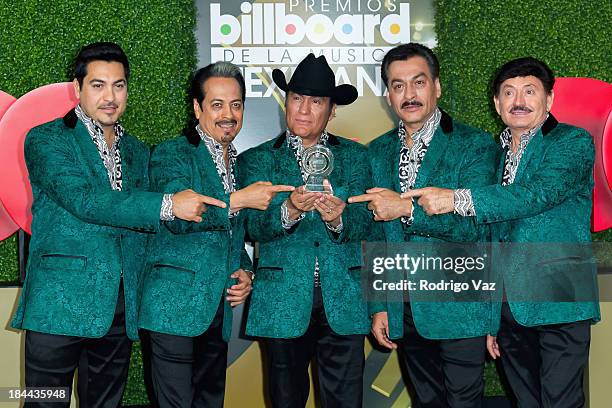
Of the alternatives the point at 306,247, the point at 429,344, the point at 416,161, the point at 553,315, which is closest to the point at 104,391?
the point at 306,247

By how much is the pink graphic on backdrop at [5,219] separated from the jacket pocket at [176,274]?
1837 millimetres

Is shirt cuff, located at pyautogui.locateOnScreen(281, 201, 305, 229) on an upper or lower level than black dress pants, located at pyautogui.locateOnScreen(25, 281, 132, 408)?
upper

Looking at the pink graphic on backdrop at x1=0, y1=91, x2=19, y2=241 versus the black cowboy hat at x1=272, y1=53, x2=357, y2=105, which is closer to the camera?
the black cowboy hat at x1=272, y1=53, x2=357, y2=105

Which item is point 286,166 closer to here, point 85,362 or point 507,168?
point 507,168

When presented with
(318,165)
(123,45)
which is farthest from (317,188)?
(123,45)

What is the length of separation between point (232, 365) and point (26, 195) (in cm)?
172

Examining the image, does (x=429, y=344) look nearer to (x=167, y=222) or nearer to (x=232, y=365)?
(x=167, y=222)

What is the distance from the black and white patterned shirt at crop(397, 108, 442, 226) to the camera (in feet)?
11.7

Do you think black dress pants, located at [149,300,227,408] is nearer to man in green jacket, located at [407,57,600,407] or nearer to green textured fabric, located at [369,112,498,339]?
green textured fabric, located at [369,112,498,339]

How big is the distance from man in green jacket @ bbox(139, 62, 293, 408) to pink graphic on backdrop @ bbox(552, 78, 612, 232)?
2.34 m

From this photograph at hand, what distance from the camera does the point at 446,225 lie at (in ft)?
11.3

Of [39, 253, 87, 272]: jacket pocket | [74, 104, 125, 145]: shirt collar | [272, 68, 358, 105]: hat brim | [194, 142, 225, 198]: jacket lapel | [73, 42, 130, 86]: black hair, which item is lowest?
[39, 253, 87, 272]: jacket pocket

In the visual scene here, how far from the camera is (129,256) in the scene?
347 cm

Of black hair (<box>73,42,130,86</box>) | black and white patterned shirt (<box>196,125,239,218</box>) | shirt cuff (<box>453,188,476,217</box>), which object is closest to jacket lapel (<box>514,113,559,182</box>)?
shirt cuff (<box>453,188,476,217</box>)
